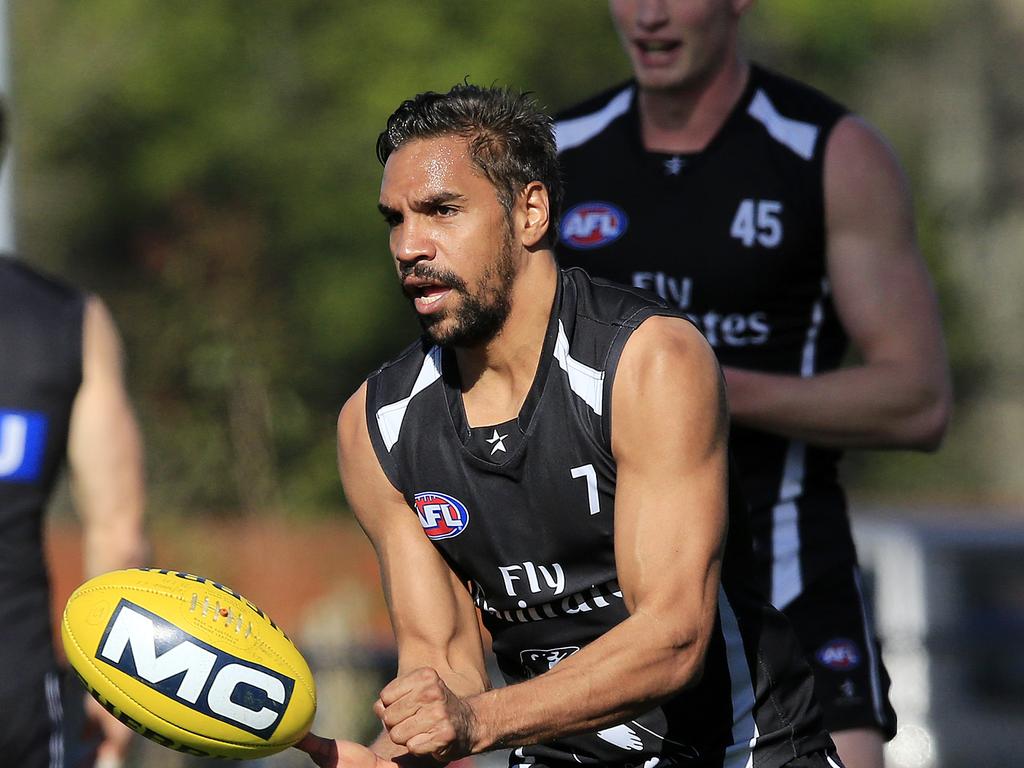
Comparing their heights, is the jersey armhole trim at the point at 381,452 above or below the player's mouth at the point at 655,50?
below

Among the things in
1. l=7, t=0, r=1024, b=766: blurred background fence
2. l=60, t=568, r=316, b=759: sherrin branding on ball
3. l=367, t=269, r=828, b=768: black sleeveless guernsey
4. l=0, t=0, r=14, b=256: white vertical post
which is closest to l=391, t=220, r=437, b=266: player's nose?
l=367, t=269, r=828, b=768: black sleeveless guernsey

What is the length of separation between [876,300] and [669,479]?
1.53 meters

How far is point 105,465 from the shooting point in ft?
16.8

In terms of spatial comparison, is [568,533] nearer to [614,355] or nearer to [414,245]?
[614,355]

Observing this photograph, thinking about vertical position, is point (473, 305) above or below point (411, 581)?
above

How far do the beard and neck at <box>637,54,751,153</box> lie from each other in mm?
1480

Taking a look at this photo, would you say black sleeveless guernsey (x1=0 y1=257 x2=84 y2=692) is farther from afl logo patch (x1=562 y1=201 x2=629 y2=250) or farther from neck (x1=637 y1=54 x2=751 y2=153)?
neck (x1=637 y1=54 x2=751 y2=153)

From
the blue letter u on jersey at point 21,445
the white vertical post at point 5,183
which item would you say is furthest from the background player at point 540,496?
the white vertical post at point 5,183

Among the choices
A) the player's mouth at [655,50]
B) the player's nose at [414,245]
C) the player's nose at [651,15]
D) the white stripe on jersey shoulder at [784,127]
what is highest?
the player's nose at [651,15]

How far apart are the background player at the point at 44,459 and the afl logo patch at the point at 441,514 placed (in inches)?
63.6

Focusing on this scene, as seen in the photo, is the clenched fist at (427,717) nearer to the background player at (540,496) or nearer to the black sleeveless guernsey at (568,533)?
the background player at (540,496)

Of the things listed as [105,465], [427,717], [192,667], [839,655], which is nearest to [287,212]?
[105,465]

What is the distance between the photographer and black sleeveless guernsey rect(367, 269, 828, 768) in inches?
144

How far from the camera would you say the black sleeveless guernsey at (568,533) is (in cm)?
365
